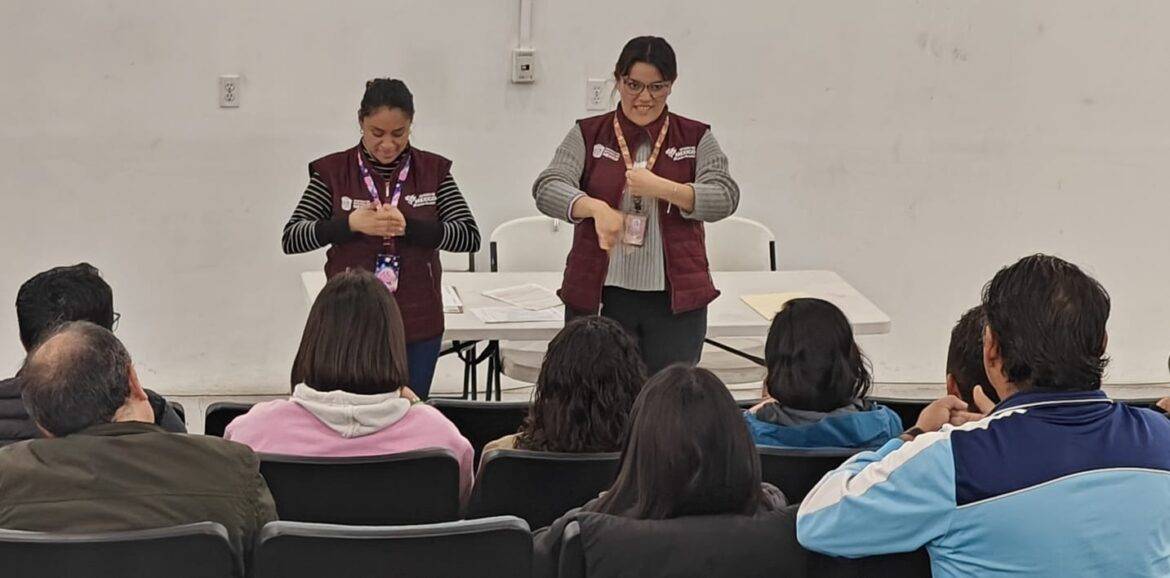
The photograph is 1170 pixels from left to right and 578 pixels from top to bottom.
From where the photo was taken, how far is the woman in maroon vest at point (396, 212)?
3516 millimetres

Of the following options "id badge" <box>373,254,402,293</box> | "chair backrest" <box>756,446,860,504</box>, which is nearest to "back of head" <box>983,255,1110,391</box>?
"chair backrest" <box>756,446,860,504</box>

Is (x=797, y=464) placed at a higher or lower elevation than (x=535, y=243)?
lower

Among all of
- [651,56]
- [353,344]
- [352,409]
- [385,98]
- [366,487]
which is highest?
[651,56]

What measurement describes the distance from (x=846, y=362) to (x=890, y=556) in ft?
2.15

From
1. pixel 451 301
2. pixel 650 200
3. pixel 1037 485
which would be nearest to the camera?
pixel 1037 485

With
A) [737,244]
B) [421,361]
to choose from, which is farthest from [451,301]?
[737,244]

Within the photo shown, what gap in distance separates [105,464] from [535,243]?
2985 millimetres

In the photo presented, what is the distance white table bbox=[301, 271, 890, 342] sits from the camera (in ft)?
13.3

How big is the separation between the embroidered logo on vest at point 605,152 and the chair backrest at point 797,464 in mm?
1356

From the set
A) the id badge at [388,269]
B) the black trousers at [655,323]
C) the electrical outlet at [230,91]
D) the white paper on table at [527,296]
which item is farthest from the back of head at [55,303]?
the electrical outlet at [230,91]

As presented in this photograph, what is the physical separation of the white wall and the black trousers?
1.74m

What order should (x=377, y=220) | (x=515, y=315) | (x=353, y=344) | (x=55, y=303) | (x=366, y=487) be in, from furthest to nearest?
(x=515, y=315) < (x=377, y=220) < (x=55, y=303) < (x=353, y=344) < (x=366, y=487)

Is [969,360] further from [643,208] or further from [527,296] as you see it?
[527,296]

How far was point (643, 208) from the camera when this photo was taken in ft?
12.1
